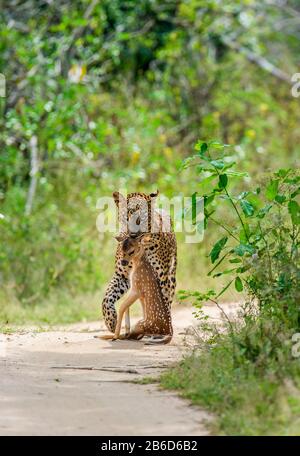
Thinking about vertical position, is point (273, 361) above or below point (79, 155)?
below

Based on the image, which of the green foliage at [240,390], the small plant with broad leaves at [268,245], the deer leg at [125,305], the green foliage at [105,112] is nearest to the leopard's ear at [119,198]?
the deer leg at [125,305]

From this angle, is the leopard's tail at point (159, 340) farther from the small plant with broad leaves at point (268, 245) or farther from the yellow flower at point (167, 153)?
the yellow flower at point (167, 153)

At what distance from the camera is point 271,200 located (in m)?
8.12

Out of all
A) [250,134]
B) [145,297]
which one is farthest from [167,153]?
[145,297]

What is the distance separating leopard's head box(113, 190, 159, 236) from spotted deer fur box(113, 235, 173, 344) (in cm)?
26

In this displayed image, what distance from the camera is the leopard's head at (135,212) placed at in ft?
32.3

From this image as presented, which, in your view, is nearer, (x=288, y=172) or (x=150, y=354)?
(x=288, y=172)

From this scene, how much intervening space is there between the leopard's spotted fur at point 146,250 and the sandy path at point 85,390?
42 cm

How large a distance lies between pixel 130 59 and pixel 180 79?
1348 mm

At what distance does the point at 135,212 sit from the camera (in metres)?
9.92

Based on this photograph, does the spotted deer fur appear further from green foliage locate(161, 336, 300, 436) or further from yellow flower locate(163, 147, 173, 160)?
yellow flower locate(163, 147, 173, 160)
